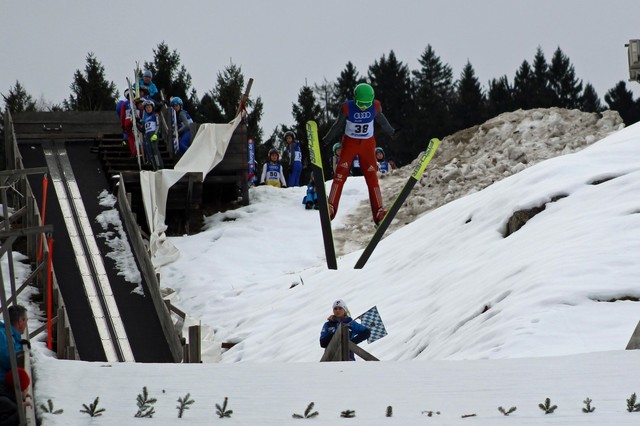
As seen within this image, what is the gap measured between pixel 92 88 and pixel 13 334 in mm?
34654

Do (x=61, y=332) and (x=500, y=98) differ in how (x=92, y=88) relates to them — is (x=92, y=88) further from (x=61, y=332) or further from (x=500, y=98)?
(x=61, y=332)

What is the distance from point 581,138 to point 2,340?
22.4m

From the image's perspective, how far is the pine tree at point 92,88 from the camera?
141ft

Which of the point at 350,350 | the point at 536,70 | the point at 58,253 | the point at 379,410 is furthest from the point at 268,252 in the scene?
the point at 536,70

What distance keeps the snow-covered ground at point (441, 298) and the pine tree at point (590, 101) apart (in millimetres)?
23511

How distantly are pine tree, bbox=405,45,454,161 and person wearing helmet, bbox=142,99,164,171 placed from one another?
26649mm

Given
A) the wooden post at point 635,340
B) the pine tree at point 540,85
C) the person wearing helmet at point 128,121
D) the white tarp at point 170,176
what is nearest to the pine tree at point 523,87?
the pine tree at point 540,85

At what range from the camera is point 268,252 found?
2552cm

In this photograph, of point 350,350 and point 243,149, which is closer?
point 350,350

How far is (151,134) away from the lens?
25.1m

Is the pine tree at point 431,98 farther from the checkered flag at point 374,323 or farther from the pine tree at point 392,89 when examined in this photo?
the checkered flag at point 374,323

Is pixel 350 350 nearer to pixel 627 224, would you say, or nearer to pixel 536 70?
pixel 627 224

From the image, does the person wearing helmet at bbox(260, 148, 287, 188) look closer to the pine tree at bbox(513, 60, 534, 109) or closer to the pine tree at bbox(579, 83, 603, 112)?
the pine tree at bbox(513, 60, 534, 109)

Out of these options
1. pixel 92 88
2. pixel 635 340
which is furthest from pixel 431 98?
pixel 635 340
